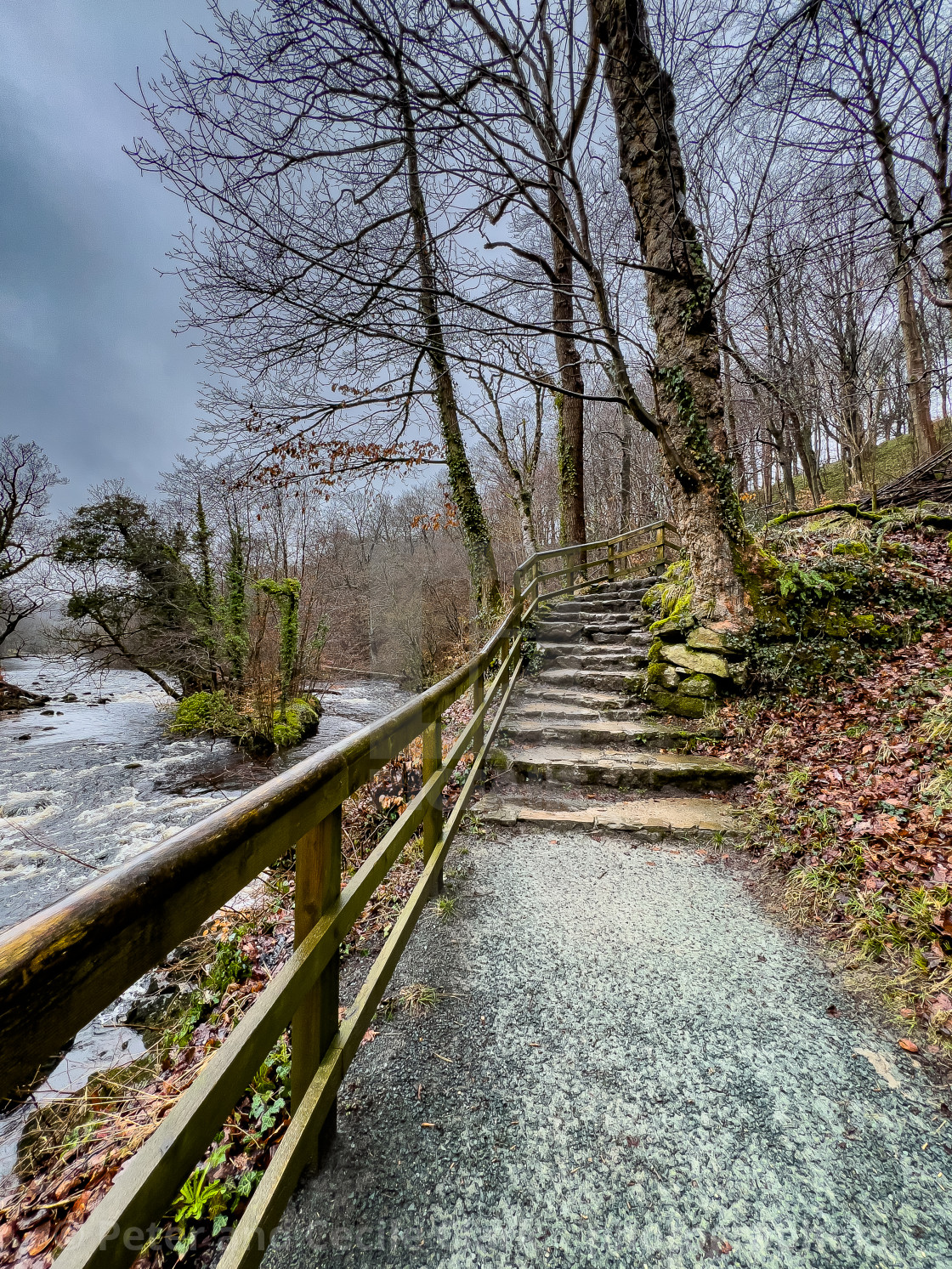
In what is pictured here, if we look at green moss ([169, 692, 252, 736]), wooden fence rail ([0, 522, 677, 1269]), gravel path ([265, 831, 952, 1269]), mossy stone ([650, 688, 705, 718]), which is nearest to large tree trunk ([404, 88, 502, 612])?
mossy stone ([650, 688, 705, 718])

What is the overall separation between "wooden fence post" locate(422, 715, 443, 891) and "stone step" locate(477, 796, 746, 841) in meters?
1.07

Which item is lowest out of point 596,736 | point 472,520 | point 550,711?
point 596,736

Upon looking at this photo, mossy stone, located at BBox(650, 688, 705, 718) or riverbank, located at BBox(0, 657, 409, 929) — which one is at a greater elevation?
mossy stone, located at BBox(650, 688, 705, 718)

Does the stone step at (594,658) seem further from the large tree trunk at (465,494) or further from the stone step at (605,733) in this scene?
the large tree trunk at (465,494)

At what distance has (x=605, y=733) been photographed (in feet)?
15.8

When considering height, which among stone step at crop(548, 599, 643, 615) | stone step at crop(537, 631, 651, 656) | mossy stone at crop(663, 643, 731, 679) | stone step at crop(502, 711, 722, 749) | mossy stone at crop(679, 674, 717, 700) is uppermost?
stone step at crop(548, 599, 643, 615)

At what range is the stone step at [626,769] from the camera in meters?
4.10

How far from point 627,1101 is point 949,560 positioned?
6160mm

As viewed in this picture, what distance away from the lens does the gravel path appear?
4.34 ft

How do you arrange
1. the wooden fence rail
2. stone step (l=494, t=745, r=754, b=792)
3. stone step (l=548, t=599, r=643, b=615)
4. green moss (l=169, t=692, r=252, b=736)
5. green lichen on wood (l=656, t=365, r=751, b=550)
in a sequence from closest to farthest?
the wooden fence rail, stone step (l=494, t=745, r=754, b=792), green lichen on wood (l=656, t=365, r=751, b=550), stone step (l=548, t=599, r=643, b=615), green moss (l=169, t=692, r=252, b=736)

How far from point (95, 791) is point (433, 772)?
8369mm

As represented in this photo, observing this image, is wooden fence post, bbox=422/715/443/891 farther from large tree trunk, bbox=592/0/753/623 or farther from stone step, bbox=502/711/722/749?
large tree trunk, bbox=592/0/753/623

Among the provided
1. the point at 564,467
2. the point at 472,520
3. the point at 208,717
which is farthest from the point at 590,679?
the point at 208,717

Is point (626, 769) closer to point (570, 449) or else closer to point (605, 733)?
point (605, 733)
